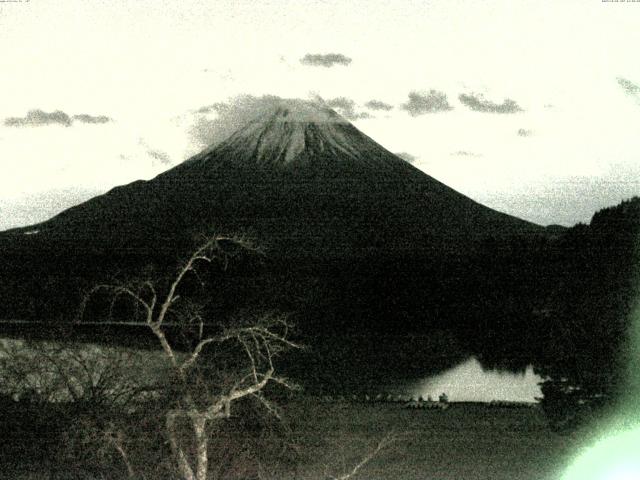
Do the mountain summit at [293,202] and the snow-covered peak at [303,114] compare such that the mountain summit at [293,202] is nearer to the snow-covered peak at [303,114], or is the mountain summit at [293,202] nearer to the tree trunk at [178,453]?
the snow-covered peak at [303,114]

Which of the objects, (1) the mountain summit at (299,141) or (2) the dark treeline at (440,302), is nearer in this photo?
(2) the dark treeline at (440,302)

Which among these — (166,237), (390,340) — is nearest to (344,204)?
(166,237)

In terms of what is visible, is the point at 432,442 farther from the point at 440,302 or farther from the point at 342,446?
the point at 440,302

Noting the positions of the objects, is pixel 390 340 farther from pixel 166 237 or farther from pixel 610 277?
pixel 166 237

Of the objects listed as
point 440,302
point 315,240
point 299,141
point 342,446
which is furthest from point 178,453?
point 299,141

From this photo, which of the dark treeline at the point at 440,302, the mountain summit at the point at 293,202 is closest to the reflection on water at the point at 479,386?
the dark treeline at the point at 440,302

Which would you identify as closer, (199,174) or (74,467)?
(74,467)
